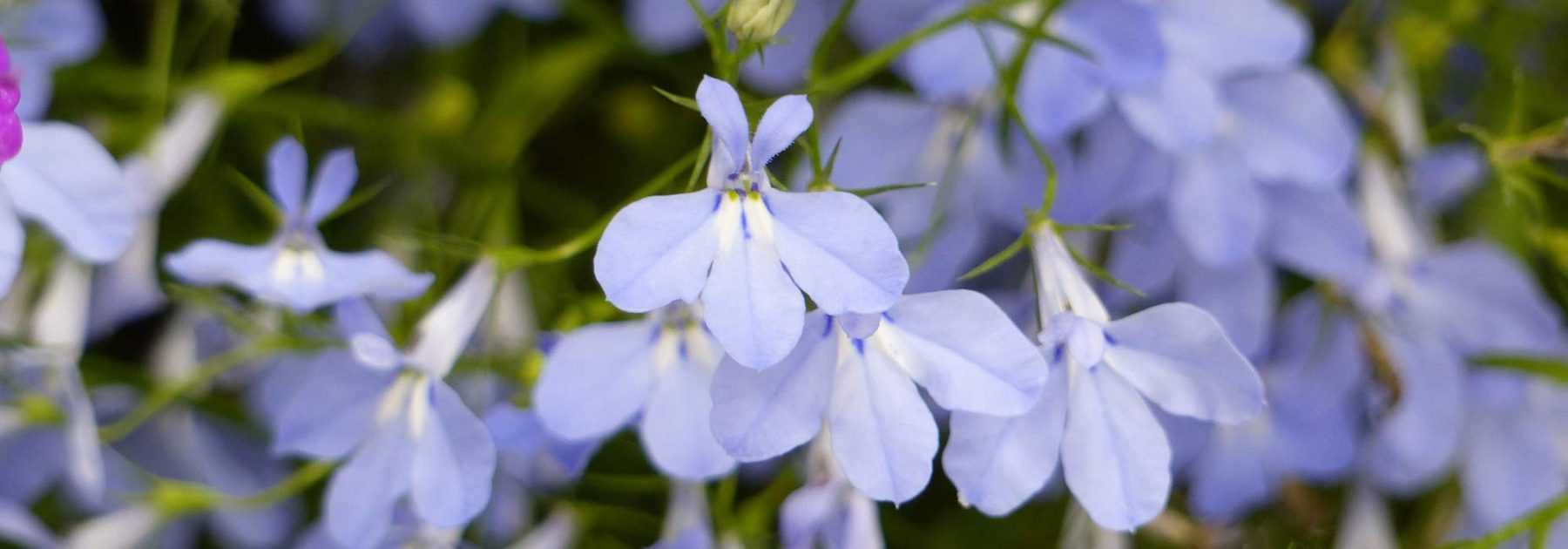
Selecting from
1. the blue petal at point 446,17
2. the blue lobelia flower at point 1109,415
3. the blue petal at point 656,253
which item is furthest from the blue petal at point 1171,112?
the blue petal at point 446,17

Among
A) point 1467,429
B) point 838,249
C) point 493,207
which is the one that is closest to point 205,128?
point 493,207

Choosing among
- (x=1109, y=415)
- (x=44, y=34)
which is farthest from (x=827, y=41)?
(x=44, y=34)

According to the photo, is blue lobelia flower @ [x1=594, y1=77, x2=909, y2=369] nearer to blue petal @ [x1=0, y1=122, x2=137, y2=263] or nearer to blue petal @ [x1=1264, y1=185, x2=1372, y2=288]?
blue petal @ [x1=0, y1=122, x2=137, y2=263]

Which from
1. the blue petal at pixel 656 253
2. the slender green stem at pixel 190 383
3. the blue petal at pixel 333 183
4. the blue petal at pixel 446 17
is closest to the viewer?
the blue petal at pixel 656 253

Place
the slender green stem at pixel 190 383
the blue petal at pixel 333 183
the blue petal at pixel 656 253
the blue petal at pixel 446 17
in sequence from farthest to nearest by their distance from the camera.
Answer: the blue petal at pixel 446 17, the slender green stem at pixel 190 383, the blue petal at pixel 333 183, the blue petal at pixel 656 253

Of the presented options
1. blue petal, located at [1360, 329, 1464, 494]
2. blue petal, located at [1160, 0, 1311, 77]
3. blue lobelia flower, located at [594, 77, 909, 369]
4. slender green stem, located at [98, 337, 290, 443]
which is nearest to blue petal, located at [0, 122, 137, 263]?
slender green stem, located at [98, 337, 290, 443]

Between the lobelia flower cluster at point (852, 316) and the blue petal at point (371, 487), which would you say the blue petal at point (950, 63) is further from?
the blue petal at point (371, 487)

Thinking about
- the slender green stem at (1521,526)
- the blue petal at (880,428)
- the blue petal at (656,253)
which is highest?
the blue petal at (656,253)

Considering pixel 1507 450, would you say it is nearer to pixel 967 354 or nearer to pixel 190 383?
pixel 967 354

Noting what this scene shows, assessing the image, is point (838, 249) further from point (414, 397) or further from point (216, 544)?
point (216, 544)
